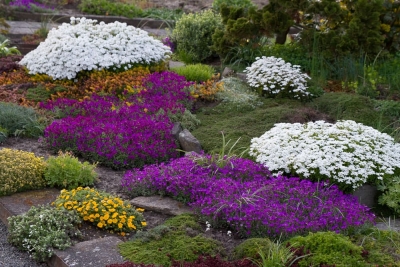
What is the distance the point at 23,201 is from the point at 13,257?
2.76 feet

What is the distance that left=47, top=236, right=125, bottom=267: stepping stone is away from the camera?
471 cm

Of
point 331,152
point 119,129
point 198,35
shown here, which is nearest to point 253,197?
point 331,152

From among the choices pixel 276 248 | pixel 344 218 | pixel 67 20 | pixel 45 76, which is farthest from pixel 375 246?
pixel 67 20

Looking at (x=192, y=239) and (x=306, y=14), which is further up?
(x=306, y=14)

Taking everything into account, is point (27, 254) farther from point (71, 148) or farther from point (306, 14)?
point (306, 14)

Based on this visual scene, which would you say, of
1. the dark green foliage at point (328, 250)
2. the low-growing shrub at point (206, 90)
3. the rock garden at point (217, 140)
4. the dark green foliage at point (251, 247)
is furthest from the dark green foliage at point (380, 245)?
the low-growing shrub at point (206, 90)

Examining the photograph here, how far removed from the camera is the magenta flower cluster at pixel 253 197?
17.3 ft

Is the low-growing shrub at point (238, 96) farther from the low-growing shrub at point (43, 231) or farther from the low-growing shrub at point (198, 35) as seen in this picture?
the low-growing shrub at point (43, 231)

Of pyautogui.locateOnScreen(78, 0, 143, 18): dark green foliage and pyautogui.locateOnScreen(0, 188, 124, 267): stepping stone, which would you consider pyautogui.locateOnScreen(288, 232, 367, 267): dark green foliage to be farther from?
pyautogui.locateOnScreen(78, 0, 143, 18): dark green foliage

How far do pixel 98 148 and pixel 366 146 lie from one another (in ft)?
10.1

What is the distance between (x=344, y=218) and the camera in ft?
17.6

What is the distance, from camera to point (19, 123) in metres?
7.96

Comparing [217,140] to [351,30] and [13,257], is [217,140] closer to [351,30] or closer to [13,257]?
[13,257]

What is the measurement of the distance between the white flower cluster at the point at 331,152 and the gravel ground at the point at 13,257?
2607 millimetres
